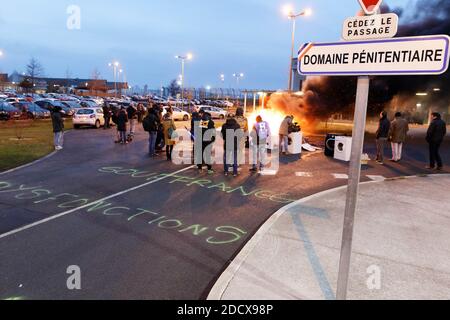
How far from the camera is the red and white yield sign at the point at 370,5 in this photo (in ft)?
9.60

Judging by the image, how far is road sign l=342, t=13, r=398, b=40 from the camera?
9.42 feet

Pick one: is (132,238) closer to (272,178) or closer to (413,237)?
(413,237)

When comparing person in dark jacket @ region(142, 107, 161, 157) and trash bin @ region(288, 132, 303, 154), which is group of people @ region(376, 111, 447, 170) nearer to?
trash bin @ region(288, 132, 303, 154)

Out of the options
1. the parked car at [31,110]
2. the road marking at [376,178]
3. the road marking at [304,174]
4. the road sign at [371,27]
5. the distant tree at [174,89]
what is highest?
the distant tree at [174,89]

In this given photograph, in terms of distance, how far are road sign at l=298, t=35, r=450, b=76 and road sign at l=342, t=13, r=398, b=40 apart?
0.21 ft

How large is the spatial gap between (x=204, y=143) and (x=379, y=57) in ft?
26.2

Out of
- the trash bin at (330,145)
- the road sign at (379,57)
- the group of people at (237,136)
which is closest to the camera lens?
the road sign at (379,57)

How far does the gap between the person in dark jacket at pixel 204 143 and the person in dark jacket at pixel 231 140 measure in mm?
589

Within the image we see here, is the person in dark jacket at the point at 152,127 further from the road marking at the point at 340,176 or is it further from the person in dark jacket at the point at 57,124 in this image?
the road marking at the point at 340,176

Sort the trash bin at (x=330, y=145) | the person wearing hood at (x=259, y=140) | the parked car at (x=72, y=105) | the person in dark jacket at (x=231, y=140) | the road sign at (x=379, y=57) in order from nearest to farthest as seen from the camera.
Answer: the road sign at (x=379, y=57) → the person in dark jacket at (x=231, y=140) → the person wearing hood at (x=259, y=140) → the trash bin at (x=330, y=145) → the parked car at (x=72, y=105)

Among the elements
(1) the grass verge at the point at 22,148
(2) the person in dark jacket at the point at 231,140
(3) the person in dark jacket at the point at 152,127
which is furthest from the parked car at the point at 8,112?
(2) the person in dark jacket at the point at 231,140

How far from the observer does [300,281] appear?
4.10 metres

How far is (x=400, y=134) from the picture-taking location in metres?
12.3
